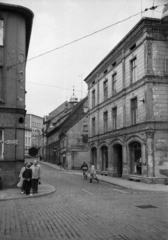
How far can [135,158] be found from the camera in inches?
957

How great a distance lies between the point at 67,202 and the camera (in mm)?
12453

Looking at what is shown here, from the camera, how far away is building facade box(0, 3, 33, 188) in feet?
57.1

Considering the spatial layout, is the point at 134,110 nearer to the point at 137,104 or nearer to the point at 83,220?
the point at 137,104

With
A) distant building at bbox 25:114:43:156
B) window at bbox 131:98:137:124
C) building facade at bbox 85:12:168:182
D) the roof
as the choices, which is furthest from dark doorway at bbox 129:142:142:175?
distant building at bbox 25:114:43:156

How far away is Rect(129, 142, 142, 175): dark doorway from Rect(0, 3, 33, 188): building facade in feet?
32.4

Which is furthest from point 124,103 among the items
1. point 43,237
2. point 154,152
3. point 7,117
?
point 43,237

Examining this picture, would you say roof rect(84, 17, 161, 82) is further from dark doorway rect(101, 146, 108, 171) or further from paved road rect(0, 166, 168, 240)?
paved road rect(0, 166, 168, 240)

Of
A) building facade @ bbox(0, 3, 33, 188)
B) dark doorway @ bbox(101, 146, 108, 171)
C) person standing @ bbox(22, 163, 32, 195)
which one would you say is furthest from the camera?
dark doorway @ bbox(101, 146, 108, 171)

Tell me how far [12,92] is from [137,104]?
10.3 meters

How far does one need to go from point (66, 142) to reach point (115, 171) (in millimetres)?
19611

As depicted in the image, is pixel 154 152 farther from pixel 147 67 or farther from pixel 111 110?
pixel 111 110

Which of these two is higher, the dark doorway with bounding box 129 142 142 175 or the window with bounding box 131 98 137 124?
the window with bounding box 131 98 137 124

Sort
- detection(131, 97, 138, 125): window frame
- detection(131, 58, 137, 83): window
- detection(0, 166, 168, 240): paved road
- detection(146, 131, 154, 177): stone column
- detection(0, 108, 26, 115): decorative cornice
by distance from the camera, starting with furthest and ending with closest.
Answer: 1. detection(131, 58, 137, 83): window
2. detection(131, 97, 138, 125): window frame
3. detection(146, 131, 154, 177): stone column
4. detection(0, 108, 26, 115): decorative cornice
5. detection(0, 166, 168, 240): paved road

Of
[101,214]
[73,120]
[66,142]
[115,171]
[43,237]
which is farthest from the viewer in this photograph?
[73,120]
